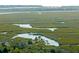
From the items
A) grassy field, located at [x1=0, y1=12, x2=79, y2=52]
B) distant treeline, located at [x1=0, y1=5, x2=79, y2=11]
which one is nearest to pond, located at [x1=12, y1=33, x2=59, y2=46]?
grassy field, located at [x1=0, y1=12, x2=79, y2=52]

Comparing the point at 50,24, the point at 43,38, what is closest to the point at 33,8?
the point at 50,24

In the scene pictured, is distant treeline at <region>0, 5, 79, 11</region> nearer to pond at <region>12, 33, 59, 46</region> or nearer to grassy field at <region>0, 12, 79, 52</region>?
grassy field at <region>0, 12, 79, 52</region>

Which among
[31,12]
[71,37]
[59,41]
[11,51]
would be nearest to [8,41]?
[11,51]

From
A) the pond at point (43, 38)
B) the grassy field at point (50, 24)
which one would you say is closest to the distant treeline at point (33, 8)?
the grassy field at point (50, 24)

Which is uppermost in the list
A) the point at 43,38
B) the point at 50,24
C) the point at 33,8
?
the point at 33,8

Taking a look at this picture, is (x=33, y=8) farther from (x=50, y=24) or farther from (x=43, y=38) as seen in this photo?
(x=43, y=38)

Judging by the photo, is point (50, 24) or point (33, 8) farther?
point (33, 8)

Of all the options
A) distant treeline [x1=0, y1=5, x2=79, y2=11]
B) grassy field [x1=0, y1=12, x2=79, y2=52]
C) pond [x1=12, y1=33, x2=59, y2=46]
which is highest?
distant treeline [x1=0, y1=5, x2=79, y2=11]

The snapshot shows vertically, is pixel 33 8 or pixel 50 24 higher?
pixel 33 8

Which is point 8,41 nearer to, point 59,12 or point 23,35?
point 23,35

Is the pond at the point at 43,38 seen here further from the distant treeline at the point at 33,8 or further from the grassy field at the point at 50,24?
the distant treeline at the point at 33,8
